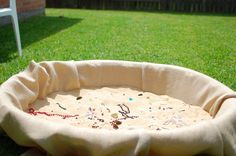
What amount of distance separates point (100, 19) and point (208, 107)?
20.9 ft

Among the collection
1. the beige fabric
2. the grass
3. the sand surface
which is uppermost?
the beige fabric

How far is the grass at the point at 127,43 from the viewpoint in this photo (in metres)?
4.95

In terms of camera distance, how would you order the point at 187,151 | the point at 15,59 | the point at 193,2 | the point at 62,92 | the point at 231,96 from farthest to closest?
the point at 193,2, the point at 15,59, the point at 62,92, the point at 231,96, the point at 187,151

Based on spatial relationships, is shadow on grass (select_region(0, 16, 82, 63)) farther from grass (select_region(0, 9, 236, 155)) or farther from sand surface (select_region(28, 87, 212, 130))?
sand surface (select_region(28, 87, 212, 130))

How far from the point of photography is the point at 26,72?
3166mm

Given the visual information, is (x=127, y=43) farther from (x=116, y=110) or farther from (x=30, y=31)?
(x=116, y=110)

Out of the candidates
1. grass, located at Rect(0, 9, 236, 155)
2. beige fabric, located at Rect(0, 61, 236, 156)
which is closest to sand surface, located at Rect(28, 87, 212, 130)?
beige fabric, located at Rect(0, 61, 236, 156)

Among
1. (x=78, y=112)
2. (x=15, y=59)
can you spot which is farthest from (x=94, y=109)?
(x=15, y=59)

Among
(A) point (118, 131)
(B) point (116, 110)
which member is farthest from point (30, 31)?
(A) point (118, 131)

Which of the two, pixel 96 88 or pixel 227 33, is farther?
pixel 227 33

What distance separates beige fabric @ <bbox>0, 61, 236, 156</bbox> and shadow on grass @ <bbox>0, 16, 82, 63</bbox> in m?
1.53

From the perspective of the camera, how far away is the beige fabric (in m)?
2.06

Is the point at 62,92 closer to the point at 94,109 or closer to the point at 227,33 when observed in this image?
the point at 94,109

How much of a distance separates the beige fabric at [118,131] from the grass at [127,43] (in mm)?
739
